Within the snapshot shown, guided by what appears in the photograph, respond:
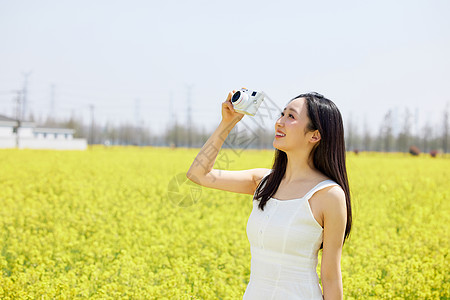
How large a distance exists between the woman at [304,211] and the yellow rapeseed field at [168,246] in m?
1.22

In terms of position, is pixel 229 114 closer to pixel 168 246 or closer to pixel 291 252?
pixel 291 252

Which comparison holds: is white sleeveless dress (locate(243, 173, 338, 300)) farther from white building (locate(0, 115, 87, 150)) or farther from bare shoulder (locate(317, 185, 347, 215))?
white building (locate(0, 115, 87, 150))

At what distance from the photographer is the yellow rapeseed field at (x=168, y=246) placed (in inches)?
159

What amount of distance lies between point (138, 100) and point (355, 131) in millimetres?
33169

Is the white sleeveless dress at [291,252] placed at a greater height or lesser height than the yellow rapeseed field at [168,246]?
greater

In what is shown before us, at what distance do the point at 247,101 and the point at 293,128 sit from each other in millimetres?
222

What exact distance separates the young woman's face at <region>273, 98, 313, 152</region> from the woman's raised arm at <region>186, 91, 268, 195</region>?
291 mm

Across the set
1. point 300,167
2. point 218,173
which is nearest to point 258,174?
point 218,173

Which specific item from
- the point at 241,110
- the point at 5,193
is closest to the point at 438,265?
the point at 241,110

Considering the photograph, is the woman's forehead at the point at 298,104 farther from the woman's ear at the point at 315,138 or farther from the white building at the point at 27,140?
the white building at the point at 27,140

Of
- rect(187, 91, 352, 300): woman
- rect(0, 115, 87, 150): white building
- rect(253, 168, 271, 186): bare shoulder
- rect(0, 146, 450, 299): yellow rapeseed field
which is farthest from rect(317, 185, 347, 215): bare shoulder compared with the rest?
rect(0, 115, 87, 150): white building

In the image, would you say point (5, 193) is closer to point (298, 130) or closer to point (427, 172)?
point (298, 130)

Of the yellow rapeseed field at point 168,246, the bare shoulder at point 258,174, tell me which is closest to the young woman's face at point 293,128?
the bare shoulder at point 258,174

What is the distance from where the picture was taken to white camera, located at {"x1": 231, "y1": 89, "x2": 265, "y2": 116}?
1889 mm
